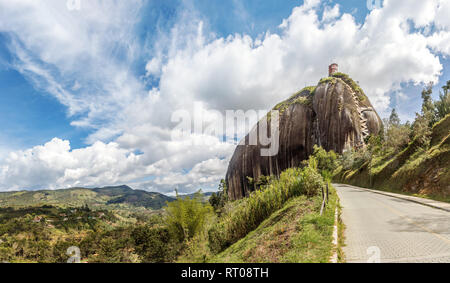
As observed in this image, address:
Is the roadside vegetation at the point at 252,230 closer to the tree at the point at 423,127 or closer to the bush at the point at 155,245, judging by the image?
the bush at the point at 155,245

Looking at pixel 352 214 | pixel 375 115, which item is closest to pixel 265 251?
pixel 352 214

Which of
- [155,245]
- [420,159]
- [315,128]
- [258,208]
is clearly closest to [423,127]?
[420,159]

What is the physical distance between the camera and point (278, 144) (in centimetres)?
4862

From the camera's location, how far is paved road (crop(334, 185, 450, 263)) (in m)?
4.42

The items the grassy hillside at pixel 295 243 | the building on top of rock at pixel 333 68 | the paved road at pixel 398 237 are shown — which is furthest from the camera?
the building on top of rock at pixel 333 68

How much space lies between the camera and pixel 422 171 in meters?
15.4

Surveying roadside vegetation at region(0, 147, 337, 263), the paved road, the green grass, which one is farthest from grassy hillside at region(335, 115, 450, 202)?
the green grass

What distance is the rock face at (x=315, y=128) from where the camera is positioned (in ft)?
141

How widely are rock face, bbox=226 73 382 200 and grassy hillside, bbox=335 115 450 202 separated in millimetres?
19382

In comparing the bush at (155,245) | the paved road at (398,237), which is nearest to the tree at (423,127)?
the paved road at (398,237)

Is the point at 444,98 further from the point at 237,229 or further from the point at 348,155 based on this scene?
the point at 237,229

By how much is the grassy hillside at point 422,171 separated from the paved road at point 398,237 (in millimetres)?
6256

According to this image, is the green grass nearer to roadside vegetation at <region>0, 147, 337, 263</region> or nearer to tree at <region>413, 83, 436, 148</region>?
roadside vegetation at <region>0, 147, 337, 263</region>
